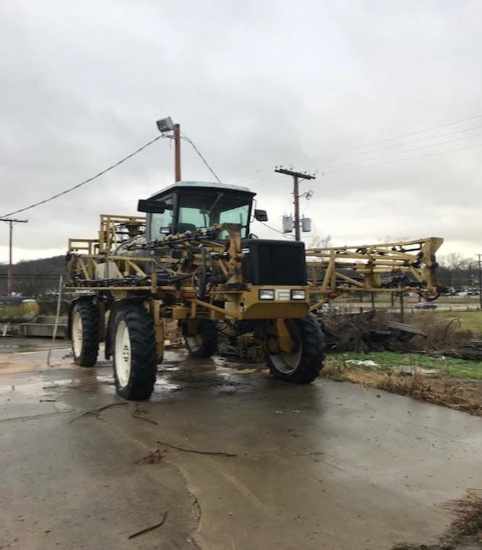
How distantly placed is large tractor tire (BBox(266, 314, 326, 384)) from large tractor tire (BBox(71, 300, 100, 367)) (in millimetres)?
3800

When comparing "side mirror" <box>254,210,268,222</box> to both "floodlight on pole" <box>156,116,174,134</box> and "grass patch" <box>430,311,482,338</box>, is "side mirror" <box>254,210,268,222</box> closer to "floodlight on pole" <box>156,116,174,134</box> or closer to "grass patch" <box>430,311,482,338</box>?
"grass patch" <box>430,311,482,338</box>

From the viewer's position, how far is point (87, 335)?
395 inches

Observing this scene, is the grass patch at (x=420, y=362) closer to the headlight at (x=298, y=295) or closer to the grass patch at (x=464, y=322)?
the headlight at (x=298, y=295)

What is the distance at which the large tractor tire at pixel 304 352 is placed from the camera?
7.85 metres

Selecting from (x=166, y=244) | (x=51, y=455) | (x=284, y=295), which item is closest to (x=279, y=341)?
Result: (x=284, y=295)

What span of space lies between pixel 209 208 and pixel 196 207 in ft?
0.70

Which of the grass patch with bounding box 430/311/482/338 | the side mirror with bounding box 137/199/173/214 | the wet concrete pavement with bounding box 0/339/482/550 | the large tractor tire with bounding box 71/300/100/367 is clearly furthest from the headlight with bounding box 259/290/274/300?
the grass patch with bounding box 430/311/482/338

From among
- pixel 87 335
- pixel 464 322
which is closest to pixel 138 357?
pixel 87 335

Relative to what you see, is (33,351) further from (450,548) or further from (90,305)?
(450,548)

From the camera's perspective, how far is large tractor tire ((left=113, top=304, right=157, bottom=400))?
22.2 ft

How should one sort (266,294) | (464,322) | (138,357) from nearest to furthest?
(266,294) → (138,357) → (464,322)

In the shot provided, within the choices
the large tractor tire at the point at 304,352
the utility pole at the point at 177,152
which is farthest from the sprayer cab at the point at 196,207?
the utility pole at the point at 177,152

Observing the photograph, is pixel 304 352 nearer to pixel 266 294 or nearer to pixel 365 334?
pixel 266 294

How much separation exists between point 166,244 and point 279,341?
230cm
